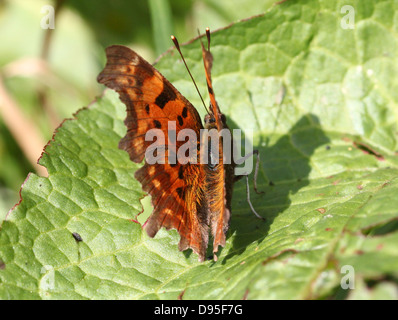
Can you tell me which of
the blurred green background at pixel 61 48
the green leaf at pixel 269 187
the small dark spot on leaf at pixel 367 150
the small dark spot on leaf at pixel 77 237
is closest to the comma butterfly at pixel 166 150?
the green leaf at pixel 269 187

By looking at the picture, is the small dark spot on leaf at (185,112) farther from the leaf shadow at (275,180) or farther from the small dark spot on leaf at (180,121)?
the leaf shadow at (275,180)

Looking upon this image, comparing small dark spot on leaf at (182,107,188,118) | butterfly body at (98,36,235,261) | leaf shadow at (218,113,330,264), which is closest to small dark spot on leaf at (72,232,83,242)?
butterfly body at (98,36,235,261)

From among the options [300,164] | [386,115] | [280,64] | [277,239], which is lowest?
[277,239]

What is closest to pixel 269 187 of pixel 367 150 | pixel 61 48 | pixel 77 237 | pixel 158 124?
pixel 367 150

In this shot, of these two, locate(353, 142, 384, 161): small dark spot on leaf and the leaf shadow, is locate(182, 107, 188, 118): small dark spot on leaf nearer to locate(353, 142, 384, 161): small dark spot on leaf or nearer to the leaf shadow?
the leaf shadow

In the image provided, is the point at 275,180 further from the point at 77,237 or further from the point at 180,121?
the point at 77,237
